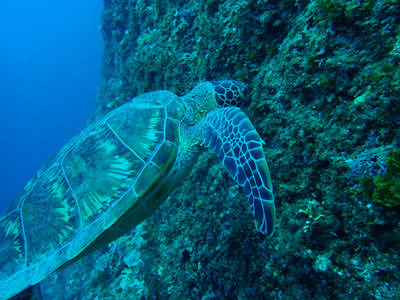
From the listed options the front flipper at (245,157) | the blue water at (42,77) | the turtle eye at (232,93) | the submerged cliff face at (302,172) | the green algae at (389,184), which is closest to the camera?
the green algae at (389,184)

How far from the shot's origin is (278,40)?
7.04 feet

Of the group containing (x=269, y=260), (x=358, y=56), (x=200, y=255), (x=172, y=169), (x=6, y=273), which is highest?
(x=358, y=56)

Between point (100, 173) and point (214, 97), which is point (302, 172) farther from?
point (100, 173)

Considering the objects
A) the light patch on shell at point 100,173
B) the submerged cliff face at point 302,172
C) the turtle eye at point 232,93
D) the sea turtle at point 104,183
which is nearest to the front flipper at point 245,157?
the sea turtle at point 104,183

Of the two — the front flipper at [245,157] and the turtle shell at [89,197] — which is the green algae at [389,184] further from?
the turtle shell at [89,197]

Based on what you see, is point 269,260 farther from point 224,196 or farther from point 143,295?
point 143,295

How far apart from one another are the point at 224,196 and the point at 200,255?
2.10ft

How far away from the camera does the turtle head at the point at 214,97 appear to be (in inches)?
95.7

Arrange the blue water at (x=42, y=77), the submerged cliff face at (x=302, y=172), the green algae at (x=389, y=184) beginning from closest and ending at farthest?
the green algae at (x=389, y=184), the submerged cliff face at (x=302, y=172), the blue water at (x=42, y=77)

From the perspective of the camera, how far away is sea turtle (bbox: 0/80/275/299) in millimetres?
1981

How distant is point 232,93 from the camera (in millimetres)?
2422

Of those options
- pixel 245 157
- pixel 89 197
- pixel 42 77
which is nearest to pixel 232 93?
pixel 245 157

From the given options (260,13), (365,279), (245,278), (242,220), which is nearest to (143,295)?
(245,278)

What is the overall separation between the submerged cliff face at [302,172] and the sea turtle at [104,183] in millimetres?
404
